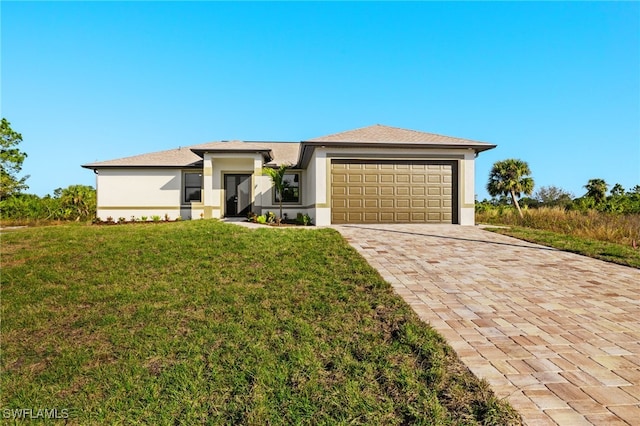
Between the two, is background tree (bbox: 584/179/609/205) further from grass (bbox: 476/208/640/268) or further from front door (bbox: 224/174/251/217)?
front door (bbox: 224/174/251/217)

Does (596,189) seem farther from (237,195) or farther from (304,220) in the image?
(237,195)

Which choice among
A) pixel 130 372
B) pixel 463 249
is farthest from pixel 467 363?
pixel 463 249

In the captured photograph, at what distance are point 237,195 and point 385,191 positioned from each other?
29.8 feet

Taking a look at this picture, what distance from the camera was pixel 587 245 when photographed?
952cm

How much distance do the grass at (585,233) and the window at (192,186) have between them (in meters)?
15.6

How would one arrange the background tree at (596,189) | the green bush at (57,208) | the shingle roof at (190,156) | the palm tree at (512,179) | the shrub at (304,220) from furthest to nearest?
the background tree at (596,189), the palm tree at (512,179), the green bush at (57,208), the shingle roof at (190,156), the shrub at (304,220)

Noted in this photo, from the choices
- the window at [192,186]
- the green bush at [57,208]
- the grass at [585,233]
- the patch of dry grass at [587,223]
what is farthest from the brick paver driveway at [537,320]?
the green bush at [57,208]

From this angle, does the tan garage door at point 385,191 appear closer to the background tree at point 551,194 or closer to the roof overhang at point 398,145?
the roof overhang at point 398,145

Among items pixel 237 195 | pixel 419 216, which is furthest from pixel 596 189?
pixel 237 195

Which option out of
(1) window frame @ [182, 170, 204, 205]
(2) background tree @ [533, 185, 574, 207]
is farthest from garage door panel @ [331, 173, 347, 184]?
(2) background tree @ [533, 185, 574, 207]

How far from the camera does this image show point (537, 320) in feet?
13.6

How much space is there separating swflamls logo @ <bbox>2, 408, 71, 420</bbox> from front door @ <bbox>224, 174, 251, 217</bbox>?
15.7 metres

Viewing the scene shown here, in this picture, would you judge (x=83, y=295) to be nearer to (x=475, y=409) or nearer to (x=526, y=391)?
(x=475, y=409)

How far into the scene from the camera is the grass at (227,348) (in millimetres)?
2725
